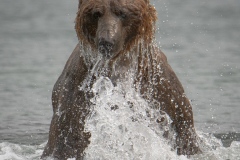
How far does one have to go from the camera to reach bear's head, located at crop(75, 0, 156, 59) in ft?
22.5

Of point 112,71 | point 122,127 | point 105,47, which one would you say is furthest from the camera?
point 122,127

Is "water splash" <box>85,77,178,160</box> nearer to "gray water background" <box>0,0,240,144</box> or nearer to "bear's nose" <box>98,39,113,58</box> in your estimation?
"bear's nose" <box>98,39,113,58</box>

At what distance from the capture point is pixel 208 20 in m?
19.2

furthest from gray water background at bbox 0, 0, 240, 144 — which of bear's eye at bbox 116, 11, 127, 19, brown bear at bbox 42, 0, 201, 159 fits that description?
bear's eye at bbox 116, 11, 127, 19

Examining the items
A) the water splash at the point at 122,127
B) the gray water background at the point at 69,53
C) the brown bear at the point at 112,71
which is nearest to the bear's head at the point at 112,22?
the brown bear at the point at 112,71

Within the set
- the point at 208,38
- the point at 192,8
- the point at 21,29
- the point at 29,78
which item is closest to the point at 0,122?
the point at 29,78

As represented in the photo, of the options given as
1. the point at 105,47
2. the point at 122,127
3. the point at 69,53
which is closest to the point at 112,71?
the point at 105,47

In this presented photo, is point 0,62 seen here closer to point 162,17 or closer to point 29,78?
point 29,78

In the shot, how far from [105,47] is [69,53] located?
29.5ft

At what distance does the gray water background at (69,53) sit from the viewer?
10.8m

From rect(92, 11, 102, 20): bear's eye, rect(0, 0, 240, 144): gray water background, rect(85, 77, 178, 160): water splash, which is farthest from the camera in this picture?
rect(0, 0, 240, 144): gray water background

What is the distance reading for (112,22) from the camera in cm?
687

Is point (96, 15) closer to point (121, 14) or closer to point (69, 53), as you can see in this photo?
point (121, 14)

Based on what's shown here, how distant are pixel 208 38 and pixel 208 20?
7.54 feet
